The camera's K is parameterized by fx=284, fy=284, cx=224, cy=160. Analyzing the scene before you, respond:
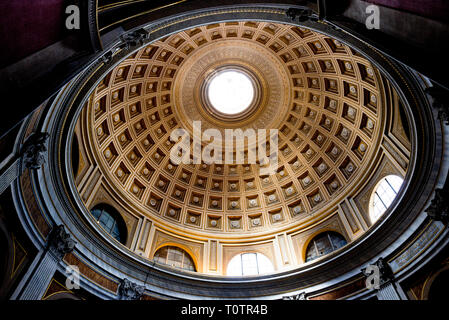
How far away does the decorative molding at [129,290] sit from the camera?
11836 millimetres

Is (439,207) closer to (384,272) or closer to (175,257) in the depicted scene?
(384,272)

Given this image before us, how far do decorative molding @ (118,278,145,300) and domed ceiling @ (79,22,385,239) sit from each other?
206 inches

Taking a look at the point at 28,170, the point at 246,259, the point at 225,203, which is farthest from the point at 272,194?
the point at 28,170

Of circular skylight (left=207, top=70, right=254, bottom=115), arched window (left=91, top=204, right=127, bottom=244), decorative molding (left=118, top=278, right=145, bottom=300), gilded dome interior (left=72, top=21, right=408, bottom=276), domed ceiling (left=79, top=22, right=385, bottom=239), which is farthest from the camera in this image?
circular skylight (left=207, top=70, right=254, bottom=115)

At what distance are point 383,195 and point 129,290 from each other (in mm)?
12927

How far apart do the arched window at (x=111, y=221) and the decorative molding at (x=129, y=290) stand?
3.33 metres

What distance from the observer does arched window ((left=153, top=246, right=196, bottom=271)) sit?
52.9 feet
